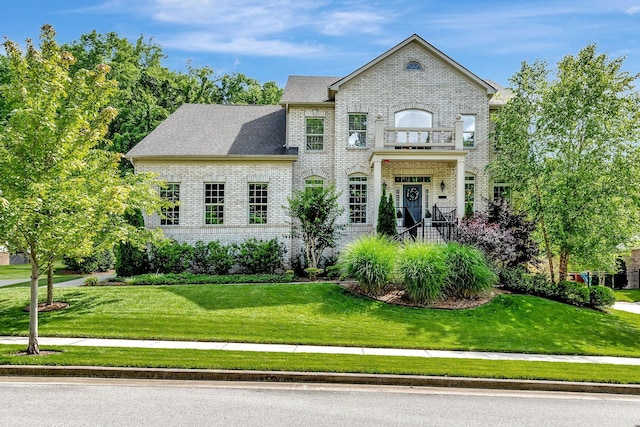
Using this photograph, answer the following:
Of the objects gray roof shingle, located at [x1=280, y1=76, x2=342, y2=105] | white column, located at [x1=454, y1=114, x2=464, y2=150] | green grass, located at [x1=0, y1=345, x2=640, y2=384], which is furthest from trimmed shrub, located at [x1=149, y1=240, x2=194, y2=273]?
white column, located at [x1=454, y1=114, x2=464, y2=150]

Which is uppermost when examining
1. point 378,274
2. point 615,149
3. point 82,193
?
point 615,149

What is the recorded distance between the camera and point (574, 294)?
16125 millimetres

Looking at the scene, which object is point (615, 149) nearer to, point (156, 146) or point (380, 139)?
point (380, 139)

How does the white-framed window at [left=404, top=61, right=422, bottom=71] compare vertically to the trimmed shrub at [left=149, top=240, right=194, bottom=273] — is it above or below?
above

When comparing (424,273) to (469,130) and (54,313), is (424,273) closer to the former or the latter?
(54,313)

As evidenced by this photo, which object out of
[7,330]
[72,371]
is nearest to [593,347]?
[72,371]

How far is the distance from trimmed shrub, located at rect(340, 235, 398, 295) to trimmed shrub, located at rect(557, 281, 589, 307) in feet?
19.9

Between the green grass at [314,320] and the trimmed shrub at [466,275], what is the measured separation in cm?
71

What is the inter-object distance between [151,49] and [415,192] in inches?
1367

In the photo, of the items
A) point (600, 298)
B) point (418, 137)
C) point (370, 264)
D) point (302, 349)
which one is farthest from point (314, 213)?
point (600, 298)

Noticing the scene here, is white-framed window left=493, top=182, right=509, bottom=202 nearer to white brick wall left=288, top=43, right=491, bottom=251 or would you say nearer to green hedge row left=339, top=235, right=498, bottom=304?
white brick wall left=288, top=43, right=491, bottom=251

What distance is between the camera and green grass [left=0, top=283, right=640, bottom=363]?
11.4 meters

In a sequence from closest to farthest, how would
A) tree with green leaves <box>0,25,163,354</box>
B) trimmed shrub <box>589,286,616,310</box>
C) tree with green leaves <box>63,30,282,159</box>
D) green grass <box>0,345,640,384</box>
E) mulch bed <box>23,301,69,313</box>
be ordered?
green grass <box>0,345,640,384</box> < tree with green leaves <box>0,25,163,354</box> < mulch bed <box>23,301,69,313</box> < trimmed shrub <box>589,286,616,310</box> < tree with green leaves <box>63,30,282,159</box>

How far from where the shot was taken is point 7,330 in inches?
448
